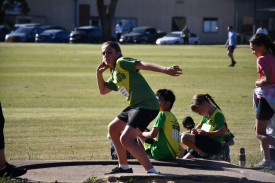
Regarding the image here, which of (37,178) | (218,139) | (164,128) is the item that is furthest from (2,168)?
(218,139)

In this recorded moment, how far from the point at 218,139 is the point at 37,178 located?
2.54 metres

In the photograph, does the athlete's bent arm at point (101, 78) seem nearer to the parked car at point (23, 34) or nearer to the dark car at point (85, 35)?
the parked car at point (23, 34)

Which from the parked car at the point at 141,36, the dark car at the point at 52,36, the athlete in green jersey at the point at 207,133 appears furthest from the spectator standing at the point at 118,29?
the athlete in green jersey at the point at 207,133

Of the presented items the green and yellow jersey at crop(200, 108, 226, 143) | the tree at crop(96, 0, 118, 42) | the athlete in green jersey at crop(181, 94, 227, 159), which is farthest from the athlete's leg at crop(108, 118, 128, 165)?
the tree at crop(96, 0, 118, 42)

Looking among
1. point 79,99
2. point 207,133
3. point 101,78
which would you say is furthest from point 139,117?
point 79,99

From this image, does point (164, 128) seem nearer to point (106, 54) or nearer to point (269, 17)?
point (106, 54)

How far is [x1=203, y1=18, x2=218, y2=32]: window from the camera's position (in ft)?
216

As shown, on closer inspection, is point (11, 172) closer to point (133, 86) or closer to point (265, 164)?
point (133, 86)

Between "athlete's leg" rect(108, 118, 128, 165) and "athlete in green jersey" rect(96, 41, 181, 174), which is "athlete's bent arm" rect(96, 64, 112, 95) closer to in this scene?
"athlete in green jersey" rect(96, 41, 181, 174)

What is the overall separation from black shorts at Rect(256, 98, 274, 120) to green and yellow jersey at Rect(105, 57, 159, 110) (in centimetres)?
187

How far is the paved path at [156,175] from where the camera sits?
5.74 metres

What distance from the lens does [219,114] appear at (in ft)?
23.6

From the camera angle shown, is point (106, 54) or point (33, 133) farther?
point (33, 133)

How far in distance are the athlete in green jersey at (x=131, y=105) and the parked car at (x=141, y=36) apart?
137ft
